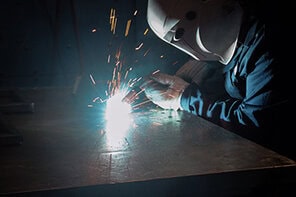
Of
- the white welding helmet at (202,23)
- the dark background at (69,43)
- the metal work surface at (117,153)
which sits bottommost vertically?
the metal work surface at (117,153)

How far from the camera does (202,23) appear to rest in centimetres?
144

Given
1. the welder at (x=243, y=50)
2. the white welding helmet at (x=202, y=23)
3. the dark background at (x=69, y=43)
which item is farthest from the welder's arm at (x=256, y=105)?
the dark background at (x=69, y=43)

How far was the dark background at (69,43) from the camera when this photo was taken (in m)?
2.49

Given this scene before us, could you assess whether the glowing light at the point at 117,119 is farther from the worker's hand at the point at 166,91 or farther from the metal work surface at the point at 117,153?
the worker's hand at the point at 166,91

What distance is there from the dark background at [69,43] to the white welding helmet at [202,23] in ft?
3.58

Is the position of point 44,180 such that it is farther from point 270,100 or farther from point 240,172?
point 270,100

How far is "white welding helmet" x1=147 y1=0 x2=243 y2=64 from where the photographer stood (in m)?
1.43

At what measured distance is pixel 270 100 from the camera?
4.35 ft

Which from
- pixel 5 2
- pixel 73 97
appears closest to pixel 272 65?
pixel 73 97

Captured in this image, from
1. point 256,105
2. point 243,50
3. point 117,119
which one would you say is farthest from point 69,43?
point 256,105

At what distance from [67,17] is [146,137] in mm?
1759

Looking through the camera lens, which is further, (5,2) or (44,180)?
(5,2)

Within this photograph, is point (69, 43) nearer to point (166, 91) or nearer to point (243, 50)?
point (166, 91)

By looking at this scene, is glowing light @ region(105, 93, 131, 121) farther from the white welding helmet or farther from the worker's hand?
the white welding helmet
